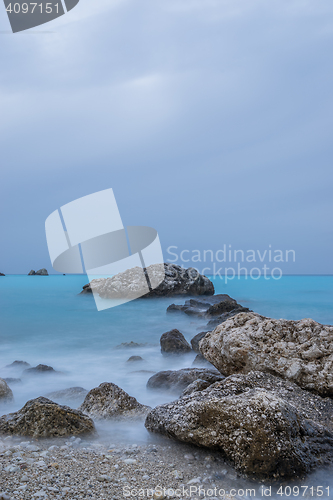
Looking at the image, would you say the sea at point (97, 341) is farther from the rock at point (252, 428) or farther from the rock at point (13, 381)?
the rock at point (252, 428)

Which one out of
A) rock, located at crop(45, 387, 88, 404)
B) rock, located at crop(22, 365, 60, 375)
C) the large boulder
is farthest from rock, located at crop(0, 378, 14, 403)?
rock, located at crop(22, 365, 60, 375)

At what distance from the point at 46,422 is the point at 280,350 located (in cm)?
279

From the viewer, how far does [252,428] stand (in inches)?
106

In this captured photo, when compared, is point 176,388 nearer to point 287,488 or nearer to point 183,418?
point 183,418

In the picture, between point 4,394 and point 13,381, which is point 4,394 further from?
point 13,381

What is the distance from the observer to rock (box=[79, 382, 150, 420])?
3.97 m

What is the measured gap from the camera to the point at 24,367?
7.21 meters

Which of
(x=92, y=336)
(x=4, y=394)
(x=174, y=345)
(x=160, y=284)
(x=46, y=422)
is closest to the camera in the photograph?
(x=46, y=422)

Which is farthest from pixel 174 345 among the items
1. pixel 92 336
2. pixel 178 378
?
pixel 92 336

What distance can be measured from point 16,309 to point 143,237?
7858 mm

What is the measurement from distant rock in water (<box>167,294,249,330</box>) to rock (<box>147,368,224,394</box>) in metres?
5.30

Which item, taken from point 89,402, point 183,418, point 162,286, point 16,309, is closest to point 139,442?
point 183,418

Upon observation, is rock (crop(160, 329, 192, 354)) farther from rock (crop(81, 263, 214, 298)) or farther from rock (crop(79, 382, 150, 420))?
rock (crop(81, 263, 214, 298))

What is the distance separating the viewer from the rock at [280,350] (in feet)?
12.8
